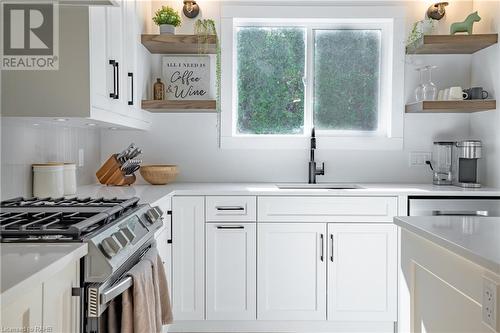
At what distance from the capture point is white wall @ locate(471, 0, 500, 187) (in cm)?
329

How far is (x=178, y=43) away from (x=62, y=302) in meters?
2.40

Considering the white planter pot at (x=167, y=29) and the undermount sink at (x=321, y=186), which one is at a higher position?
the white planter pot at (x=167, y=29)

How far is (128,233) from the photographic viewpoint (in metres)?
1.69

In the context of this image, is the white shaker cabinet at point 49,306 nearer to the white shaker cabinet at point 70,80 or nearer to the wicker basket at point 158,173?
the white shaker cabinet at point 70,80

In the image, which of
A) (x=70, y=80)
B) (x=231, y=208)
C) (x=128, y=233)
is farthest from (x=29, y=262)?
(x=231, y=208)

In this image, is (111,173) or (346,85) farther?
(346,85)

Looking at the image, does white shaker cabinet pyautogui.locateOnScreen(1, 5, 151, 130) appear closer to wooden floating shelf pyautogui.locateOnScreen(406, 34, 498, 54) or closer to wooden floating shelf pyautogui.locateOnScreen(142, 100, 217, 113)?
wooden floating shelf pyautogui.locateOnScreen(142, 100, 217, 113)

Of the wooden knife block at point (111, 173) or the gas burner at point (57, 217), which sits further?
the wooden knife block at point (111, 173)

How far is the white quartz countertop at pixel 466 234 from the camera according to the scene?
3.92 feet

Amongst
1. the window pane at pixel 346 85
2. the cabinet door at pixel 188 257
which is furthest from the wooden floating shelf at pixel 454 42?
the cabinet door at pixel 188 257

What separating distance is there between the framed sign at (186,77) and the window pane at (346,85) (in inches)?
33.9

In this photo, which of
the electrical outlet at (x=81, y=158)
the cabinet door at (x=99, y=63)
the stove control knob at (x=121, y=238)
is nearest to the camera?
the stove control knob at (x=121, y=238)

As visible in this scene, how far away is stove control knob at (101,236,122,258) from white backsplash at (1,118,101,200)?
0.88 metres

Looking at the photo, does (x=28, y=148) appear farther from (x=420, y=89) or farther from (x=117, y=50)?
(x=420, y=89)
